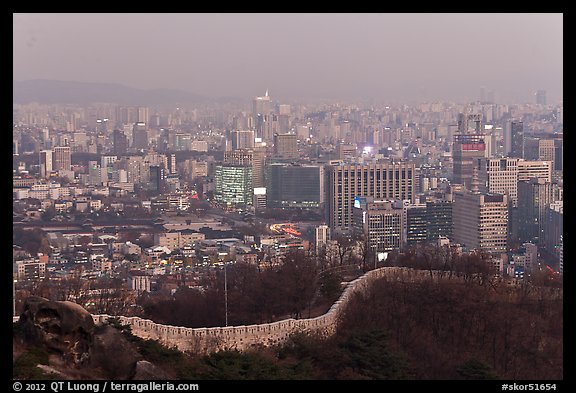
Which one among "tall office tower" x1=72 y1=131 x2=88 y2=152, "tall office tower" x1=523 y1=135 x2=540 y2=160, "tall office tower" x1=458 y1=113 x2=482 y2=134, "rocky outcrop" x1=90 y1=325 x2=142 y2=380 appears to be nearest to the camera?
"rocky outcrop" x1=90 y1=325 x2=142 y2=380

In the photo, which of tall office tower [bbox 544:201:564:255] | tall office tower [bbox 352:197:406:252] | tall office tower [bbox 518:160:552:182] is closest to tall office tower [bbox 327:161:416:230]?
tall office tower [bbox 352:197:406:252]

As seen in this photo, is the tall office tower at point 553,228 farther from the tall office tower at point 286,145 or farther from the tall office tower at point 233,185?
the tall office tower at point 286,145

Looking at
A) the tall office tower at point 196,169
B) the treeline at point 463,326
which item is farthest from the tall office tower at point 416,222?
the treeline at point 463,326

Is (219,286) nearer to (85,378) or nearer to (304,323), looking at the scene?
(304,323)

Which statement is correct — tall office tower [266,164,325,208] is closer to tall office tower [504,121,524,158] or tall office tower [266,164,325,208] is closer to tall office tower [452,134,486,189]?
tall office tower [452,134,486,189]

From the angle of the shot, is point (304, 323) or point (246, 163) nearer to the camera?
point (304, 323)
